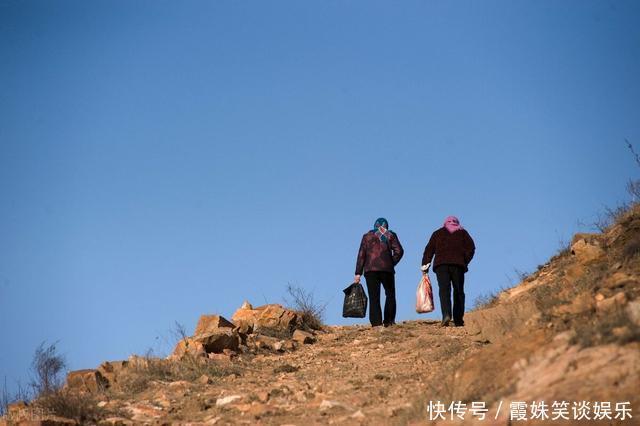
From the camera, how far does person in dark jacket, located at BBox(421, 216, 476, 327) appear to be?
14047mm

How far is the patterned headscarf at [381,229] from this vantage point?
48.9 ft

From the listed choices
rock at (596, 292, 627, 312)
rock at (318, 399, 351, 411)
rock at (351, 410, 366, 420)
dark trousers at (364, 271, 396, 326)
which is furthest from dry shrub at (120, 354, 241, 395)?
rock at (596, 292, 627, 312)

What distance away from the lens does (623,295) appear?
7277 millimetres

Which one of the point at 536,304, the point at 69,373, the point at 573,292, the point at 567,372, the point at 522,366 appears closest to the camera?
the point at 567,372

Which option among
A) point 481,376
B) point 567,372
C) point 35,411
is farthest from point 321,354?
point 567,372

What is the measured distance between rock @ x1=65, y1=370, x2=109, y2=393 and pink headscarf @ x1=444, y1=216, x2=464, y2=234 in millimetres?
6439

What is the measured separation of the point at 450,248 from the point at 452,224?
0.53m

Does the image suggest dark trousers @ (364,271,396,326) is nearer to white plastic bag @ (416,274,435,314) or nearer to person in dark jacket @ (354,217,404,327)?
person in dark jacket @ (354,217,404,327)

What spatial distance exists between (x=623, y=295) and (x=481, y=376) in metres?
1.43

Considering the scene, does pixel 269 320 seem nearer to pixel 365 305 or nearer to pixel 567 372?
pixel 365 305

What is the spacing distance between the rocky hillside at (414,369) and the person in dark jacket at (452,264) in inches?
28.0

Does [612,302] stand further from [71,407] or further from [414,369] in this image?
[71,407]

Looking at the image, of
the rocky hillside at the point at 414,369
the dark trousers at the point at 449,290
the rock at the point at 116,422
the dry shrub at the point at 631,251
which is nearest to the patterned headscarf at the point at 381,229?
the dark trousers at the point at 449,290

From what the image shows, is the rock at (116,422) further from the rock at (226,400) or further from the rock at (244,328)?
the rock at (244,328)
